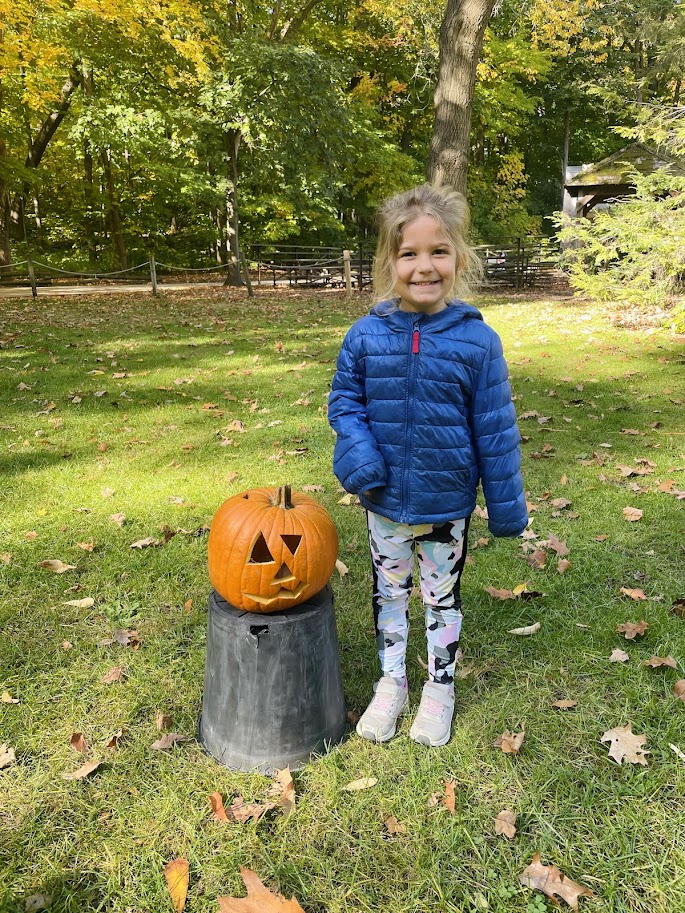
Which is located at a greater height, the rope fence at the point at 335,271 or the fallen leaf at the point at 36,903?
the rope fence at the point at 335,271

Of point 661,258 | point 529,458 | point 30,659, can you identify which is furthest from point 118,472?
point 661,258

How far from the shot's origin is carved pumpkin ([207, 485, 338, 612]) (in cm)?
224

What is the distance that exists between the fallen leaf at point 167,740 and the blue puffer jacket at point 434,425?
49.5 inches

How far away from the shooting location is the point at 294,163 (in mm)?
18438

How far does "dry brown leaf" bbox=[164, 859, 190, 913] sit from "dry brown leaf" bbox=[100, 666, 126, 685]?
39.9 inches

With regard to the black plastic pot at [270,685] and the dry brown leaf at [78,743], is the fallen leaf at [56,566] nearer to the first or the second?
the dry brown leaf at [78,743]

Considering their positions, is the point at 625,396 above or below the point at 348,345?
below

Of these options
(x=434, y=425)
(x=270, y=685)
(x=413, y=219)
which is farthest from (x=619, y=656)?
(x=413, y=219)

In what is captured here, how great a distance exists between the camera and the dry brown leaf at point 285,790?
7.36ft

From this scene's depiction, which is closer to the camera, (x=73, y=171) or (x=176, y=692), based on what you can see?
(x=176, y=692)

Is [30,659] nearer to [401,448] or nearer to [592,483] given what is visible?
[401,448]

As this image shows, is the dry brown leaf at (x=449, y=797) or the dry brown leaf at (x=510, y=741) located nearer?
the dry brown leaf at (x=449, y=797)

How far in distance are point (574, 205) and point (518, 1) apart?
249 inches

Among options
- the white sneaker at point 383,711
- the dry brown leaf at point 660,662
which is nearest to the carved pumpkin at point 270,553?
the white sneaker at point 383,711
